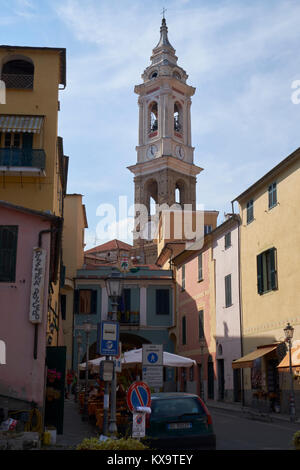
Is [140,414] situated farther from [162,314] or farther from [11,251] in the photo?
[162,314]

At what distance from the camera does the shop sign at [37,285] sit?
14023mm

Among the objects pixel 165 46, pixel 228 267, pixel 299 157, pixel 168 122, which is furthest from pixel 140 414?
pixel 165 46

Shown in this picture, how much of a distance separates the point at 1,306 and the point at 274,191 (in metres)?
13.9

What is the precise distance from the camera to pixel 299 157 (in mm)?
22219

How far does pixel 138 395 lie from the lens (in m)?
9.44

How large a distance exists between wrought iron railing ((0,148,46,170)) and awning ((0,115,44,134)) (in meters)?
0.79

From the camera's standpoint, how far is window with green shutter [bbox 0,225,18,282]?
47.2ft

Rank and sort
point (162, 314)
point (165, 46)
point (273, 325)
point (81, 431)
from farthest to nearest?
point (165, 46) → point (162, 314) → point (273, 325) → point (81, 431)

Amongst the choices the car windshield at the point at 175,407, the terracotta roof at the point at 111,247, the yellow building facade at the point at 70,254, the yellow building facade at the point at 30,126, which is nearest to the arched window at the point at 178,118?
the terracotta roof at the point at 111,247

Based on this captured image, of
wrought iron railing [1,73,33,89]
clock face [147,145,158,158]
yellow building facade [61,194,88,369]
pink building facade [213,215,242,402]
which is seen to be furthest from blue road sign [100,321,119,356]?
clock face [147,145,158,158]

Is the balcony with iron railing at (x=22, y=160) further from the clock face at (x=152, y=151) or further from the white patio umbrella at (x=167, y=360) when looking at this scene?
the clock face at (x=152, y=151)

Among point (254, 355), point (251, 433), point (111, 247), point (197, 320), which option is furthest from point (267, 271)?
point (111, 247)

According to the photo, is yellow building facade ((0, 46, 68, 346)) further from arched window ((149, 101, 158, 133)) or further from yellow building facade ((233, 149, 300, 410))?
arched window ((149, 101, 158, 133))

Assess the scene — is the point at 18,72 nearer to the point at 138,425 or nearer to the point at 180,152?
the point at 138,425
